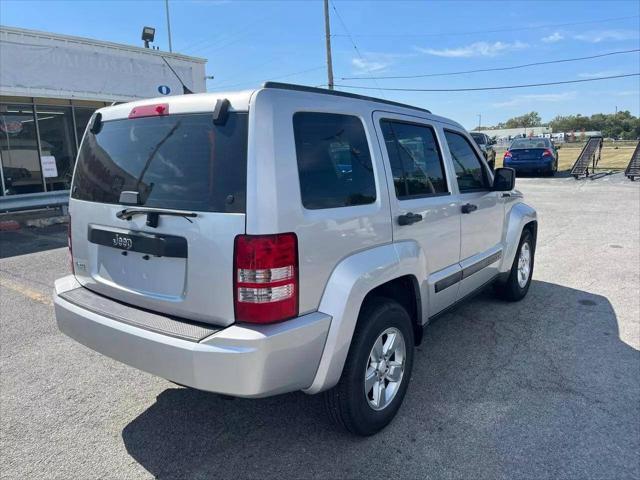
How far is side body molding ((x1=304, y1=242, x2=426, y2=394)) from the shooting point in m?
2.46

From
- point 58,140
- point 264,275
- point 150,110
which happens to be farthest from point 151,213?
point 58,140

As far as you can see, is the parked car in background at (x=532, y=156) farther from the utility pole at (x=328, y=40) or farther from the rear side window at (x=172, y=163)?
the rear side window at (x=172, y=163)

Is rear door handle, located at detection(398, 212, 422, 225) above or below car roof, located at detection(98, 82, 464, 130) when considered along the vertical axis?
below

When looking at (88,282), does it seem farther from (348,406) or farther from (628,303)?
(628,303)

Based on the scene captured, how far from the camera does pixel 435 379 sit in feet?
11.6

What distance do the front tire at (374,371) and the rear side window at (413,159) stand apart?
824 mm

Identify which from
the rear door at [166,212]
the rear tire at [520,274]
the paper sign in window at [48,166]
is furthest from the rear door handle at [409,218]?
the paper sign in window at [48,166]

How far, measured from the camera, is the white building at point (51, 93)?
1165 cm

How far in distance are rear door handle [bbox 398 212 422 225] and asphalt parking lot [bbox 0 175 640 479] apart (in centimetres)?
125

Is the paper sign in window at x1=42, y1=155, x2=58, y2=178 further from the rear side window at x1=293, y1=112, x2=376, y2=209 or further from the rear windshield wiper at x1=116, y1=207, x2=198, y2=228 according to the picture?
the rear side window at x1=293, y1=112, x2=376, y2=209

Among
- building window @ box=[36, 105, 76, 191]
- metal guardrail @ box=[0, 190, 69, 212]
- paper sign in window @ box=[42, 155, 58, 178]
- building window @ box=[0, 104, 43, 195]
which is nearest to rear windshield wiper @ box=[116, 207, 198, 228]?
metal guardrail @ box=[0, 190, 69, 212]

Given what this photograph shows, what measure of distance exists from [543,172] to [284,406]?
20.6 metres

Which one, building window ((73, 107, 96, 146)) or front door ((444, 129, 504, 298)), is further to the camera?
building window ((73, 107, 96, 146))

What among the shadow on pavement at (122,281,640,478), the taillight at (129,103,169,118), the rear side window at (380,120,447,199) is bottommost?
the shadow on pavement at (122,281,640,478)
